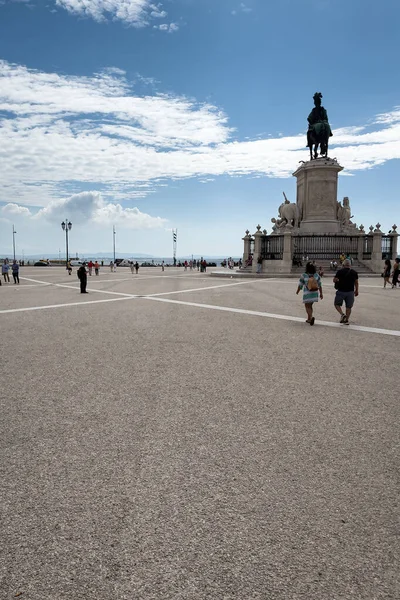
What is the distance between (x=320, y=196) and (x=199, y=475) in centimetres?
3585

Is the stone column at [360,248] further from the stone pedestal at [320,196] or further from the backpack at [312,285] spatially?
the backpack at [312,285]

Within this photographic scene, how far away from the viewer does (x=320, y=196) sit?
3606cm

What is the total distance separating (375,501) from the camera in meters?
2.80

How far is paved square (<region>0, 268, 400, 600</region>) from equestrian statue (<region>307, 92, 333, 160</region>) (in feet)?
113

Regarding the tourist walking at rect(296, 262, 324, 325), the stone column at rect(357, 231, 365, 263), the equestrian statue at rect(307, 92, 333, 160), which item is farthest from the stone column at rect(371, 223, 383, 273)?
the tourist walking at rect(296, 262, 324, 325)

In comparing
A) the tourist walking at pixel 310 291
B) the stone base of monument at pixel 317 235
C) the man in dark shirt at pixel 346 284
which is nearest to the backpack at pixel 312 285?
the tourist walking at pixel 310 291

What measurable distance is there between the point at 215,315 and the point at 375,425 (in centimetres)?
725

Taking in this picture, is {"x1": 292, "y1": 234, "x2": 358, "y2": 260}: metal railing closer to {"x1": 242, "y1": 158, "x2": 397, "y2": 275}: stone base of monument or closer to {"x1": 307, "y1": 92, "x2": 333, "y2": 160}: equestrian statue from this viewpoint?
{"x1": 242, "y1": 158, "x2": 397, "y2": 275}: stone base of monument

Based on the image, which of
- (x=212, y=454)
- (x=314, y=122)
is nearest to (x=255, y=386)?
(x=212, y=454)

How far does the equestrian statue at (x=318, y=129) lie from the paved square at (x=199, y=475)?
34361mm

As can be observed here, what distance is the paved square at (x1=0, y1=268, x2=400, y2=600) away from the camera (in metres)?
2.20

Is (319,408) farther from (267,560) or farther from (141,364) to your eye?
(141,364)

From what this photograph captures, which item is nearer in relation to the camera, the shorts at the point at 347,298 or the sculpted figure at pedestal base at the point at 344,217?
the shorts at the point at 347,298

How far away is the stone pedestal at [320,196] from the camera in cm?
3569
